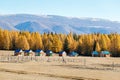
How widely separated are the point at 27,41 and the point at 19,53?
1233 inches

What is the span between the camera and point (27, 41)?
188 m

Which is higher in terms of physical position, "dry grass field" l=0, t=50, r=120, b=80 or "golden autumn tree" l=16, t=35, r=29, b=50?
"dry grass field" l=0, t=50, r=120, b=80

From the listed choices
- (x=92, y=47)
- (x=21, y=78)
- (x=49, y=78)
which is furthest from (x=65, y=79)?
(x=92, y=47)

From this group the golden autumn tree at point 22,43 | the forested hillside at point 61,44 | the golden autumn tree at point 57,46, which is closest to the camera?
the forested hillside at point 61,44

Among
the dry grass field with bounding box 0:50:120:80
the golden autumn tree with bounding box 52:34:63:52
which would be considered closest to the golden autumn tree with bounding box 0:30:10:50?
the golden autumn tree with bounding box 52:34:63:52

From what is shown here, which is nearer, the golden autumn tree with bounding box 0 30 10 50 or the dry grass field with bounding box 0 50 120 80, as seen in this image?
the dry grass field with bounding box 0 50 120 80

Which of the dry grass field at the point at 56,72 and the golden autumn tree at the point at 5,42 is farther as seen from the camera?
the golden autumn tree at the point at 5,42

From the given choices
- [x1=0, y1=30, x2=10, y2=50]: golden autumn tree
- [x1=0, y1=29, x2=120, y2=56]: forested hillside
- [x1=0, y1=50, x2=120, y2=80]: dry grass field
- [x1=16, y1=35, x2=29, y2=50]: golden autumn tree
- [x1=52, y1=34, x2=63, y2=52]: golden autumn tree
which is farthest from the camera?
[x1=52, y1=34, x2=63, y2=52]: golden autumn tree

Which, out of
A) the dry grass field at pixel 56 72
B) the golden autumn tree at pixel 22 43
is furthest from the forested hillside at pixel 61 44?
the dry grass field at pixel 56 72

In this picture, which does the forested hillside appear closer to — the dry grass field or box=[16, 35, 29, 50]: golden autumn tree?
box=[16, 35, 29, 50]: golden autumn tree

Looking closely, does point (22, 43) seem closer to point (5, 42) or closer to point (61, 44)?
point (5, 42)

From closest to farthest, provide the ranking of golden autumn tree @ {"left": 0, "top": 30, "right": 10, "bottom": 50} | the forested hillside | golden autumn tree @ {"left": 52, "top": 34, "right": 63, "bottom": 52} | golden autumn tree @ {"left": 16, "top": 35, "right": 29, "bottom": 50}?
the forested hillside → golden autumn tree @ {"left": 16, "top": 35, "right": 29, "bottom": 50} → golden autumn tree @ {"left": 0, "top": 30, "right": 10, "bottom": 50} → golden autumn tree @ {"left": 52, "top": 34, "right": 63, "bottom": 52}

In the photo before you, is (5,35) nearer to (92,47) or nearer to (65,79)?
(92,47)

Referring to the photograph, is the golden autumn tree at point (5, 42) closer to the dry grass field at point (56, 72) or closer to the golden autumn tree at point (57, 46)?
the golden autumn tree at point (57, 46)
